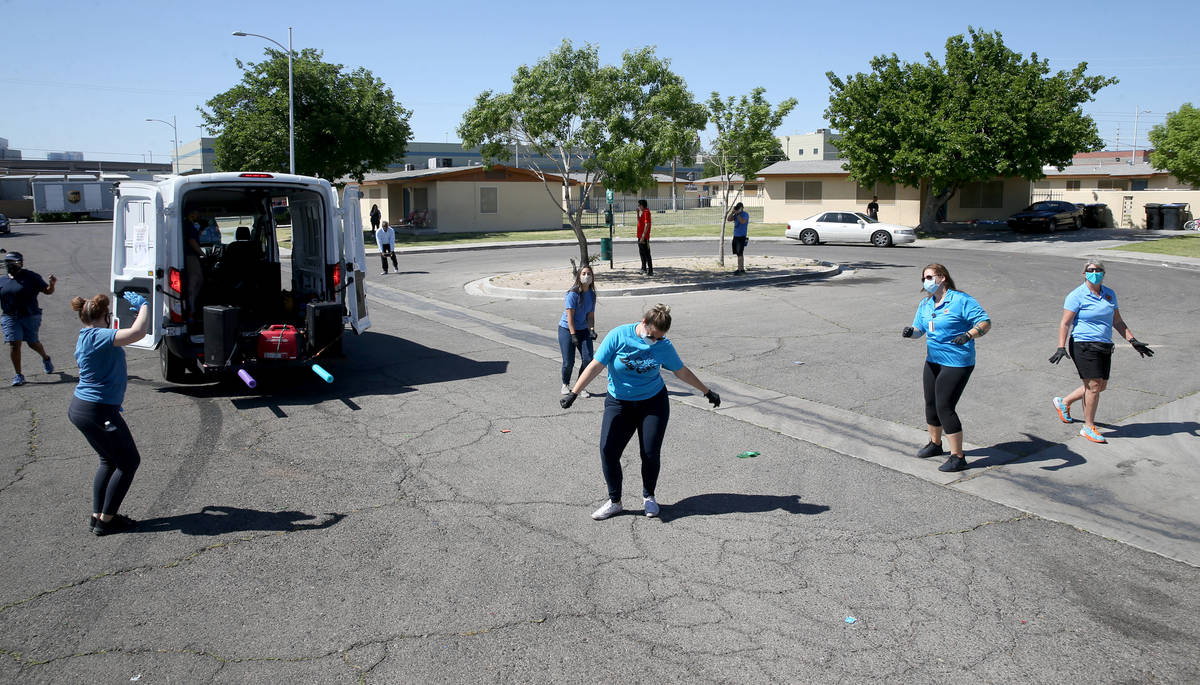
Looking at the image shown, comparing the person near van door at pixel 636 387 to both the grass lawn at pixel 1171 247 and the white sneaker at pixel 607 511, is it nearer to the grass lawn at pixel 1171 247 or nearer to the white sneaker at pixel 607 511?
the white sneaker at pixel 607 511

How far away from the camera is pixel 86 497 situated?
6145 mm

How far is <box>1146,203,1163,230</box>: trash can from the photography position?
1468 inches

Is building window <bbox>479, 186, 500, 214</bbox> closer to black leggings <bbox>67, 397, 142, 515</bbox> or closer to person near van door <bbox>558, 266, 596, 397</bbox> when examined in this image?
person near van door <bbox>558, 266, 596, 397</bbox>

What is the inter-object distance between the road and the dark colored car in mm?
28639

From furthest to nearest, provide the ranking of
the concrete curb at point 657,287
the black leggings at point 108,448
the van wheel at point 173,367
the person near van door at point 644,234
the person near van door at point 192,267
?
the person near van door at point 644,234
the concrete curb at point 657,287
the van wheel at point 173,367
the person near van door at point 192,267
the black leggings at point 108,448

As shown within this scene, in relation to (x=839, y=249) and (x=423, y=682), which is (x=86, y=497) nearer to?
(x=423, y=682)

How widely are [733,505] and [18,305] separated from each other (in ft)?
28.6

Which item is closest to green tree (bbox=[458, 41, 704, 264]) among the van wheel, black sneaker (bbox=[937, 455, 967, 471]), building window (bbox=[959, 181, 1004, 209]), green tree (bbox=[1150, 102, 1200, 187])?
the van wheel

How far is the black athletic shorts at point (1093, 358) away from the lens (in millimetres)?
7355

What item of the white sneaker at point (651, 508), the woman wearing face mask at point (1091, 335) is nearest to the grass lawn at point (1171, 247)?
the woman wearing face mask at point (1091, 335)

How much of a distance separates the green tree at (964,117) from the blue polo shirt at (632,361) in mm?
30050

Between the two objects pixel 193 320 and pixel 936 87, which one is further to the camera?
pixel 936 87

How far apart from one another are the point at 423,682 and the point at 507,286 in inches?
596

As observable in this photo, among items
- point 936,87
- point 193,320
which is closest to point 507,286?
point 193,320
